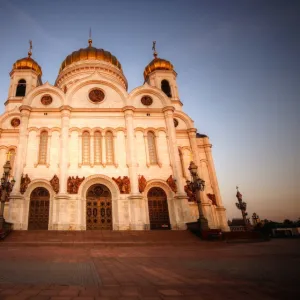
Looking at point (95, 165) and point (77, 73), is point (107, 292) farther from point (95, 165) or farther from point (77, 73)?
point (77, 73)

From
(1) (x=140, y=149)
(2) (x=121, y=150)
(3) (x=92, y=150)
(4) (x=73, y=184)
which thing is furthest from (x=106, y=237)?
(1) (x=140, y=149)

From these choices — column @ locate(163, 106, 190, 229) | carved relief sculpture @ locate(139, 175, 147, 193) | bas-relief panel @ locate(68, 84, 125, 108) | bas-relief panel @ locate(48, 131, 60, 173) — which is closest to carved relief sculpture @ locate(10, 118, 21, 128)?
bas-relief panel @ locate(48, 131, 60, 173)

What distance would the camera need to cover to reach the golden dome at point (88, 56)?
30578mm

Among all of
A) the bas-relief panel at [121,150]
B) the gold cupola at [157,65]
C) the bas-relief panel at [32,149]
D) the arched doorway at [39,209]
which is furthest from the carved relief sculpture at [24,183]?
the gold cupola at [157,65]

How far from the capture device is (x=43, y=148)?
20625mm

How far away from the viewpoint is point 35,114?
70.8 feet

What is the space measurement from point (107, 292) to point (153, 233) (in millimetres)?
13329

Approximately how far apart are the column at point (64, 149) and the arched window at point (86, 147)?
1.43 metres

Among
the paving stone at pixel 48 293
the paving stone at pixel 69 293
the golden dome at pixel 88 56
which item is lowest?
the paving stone at pixel 69 293

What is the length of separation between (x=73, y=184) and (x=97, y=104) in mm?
8492

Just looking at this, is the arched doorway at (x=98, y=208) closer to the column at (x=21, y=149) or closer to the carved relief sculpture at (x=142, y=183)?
the carved relief sculpture at (x=142, y=183)

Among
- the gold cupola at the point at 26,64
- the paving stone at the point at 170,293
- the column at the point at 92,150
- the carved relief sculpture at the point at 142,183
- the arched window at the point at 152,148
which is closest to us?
the paving stone at the point at 170,293

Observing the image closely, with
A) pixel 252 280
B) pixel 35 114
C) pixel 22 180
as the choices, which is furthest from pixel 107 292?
pixel 35 114

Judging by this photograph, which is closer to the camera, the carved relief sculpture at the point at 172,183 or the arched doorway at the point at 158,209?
the arched doorway at the point at 158,209
